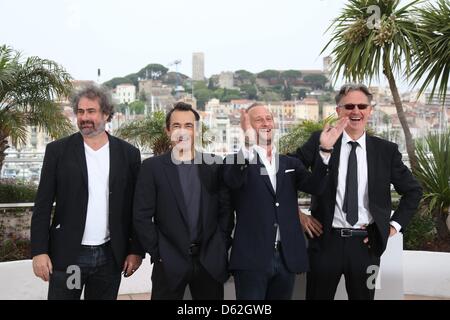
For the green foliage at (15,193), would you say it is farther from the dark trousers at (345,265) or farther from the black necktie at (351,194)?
the black necktie at (351,194)

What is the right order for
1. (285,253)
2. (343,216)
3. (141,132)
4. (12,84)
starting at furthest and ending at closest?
(141,132) < (12,84) < (343,216) < (285,253)

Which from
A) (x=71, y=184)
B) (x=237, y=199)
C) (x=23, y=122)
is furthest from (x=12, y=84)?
(x=237, y=199)

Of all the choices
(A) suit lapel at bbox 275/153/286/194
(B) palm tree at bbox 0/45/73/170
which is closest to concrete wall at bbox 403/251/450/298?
(A) suit lapel at bbox 275/153/286/194

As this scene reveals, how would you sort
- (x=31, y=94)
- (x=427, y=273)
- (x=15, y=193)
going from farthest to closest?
(x=15, y=193)
(x=31, y=94)
(x=427, y=273)

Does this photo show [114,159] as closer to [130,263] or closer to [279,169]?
[130,263]

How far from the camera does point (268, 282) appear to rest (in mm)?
2998

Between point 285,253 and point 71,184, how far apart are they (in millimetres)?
1191

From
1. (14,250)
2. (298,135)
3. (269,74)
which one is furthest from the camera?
(269,74)

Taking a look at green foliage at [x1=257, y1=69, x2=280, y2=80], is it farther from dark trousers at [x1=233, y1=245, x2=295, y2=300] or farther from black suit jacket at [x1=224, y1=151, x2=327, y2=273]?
dark trousers at [x1=233, y1=245, x2=295, y2=300]

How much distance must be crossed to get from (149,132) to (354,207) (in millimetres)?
5019

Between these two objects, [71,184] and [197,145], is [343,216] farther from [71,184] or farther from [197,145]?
[71,184]

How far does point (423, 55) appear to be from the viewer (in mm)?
6707

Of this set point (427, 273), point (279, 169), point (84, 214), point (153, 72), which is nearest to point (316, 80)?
point (153, 72)

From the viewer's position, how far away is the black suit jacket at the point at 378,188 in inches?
124
